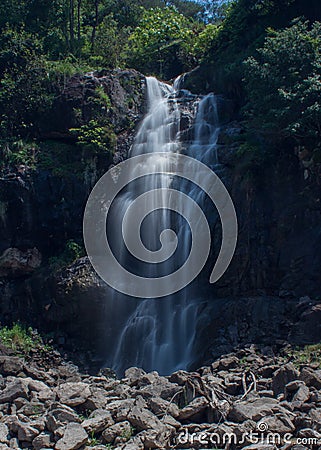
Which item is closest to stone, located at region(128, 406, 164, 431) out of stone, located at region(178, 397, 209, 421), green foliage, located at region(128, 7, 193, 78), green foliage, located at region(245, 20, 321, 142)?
stone, located at region(178, 397, 209, 421)

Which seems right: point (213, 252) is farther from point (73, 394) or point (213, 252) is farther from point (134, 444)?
point (134, 444)

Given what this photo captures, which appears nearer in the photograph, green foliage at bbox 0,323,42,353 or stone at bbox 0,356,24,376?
stone at bbox 0,356,24,376

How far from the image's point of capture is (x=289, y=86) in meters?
15.9

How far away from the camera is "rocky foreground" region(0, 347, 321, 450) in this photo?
310 inches

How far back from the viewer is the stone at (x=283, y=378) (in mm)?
9883

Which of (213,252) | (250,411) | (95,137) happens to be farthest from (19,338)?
(250,411)

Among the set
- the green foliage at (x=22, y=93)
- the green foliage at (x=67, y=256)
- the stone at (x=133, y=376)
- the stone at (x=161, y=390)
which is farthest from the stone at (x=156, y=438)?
the green foliage at (x=22, y=93)

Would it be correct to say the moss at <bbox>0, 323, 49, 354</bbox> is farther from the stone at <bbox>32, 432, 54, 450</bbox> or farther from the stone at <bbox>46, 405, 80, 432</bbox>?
the stone at <bbox>32, 432, 54, 450</bbox>

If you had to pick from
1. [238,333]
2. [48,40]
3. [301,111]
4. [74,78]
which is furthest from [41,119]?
[238,333]

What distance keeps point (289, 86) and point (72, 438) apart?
1132 centimetres

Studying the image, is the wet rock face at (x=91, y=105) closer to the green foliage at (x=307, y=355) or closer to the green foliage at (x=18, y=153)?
the green foliage at (x=18, y=153)

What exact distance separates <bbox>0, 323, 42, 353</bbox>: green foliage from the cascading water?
2.24 meters

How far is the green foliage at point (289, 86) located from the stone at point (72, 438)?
967 centimetres

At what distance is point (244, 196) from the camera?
53.2 feet
